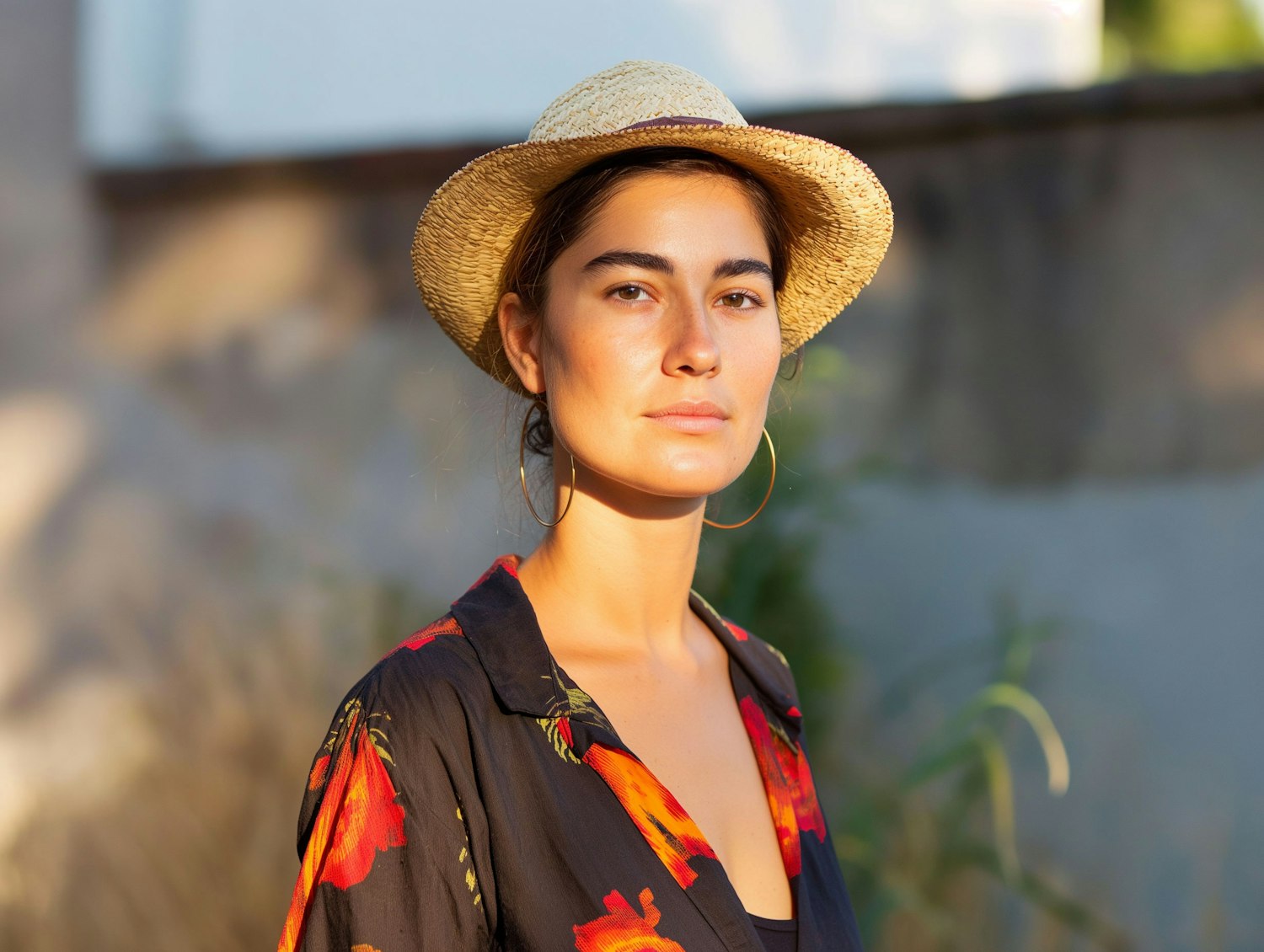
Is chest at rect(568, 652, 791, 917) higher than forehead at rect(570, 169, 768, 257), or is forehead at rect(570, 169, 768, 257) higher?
forehead at rect(570, 169, 768, 257)

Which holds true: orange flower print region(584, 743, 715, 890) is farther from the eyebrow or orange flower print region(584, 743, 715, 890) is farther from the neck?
the eyebrow

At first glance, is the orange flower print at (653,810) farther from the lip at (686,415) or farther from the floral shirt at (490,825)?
the lip at (686,415)

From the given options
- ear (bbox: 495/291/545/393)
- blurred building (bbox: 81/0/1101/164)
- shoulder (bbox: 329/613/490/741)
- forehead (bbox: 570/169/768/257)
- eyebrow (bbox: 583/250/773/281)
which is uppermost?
blurred building (bbox: 81/0/1101/164)

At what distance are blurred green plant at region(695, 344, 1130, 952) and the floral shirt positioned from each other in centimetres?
180

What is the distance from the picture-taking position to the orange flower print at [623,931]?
1.35 metres

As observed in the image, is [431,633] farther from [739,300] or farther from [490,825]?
[739,300]

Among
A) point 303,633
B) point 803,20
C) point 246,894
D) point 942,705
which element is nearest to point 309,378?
point 303,633

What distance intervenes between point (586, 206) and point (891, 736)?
7.56ft

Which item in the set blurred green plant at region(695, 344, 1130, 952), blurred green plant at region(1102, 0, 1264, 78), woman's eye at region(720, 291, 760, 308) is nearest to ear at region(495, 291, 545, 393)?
woman's eye at region(720, 291, 760, 308)

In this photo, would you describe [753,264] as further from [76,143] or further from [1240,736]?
[76,143]

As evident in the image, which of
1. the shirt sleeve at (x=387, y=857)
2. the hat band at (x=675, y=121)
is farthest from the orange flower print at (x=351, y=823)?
the hat band at (x=675, y=121)

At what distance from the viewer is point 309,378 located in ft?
14.1

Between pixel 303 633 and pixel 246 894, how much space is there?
0.82 metres

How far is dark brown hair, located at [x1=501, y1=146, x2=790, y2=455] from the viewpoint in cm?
163
